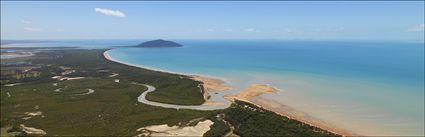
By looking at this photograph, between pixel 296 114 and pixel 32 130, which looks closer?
pixel 32 130

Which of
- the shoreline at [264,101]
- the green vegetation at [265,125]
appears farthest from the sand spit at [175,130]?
the shoreline at [264,101]

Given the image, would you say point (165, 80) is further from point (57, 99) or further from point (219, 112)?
point (219, 112)

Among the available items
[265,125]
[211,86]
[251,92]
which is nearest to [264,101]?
[251,92]

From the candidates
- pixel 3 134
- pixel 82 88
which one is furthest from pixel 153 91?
pixel 3 134

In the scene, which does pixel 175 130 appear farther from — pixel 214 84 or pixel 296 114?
pixel 214 84

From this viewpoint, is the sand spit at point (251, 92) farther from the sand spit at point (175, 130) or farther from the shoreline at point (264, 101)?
the sand spit at point (175, 130)

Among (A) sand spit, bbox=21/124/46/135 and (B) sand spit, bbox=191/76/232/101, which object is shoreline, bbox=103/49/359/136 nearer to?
(B) sand spit, bbox=191/76/232/101
